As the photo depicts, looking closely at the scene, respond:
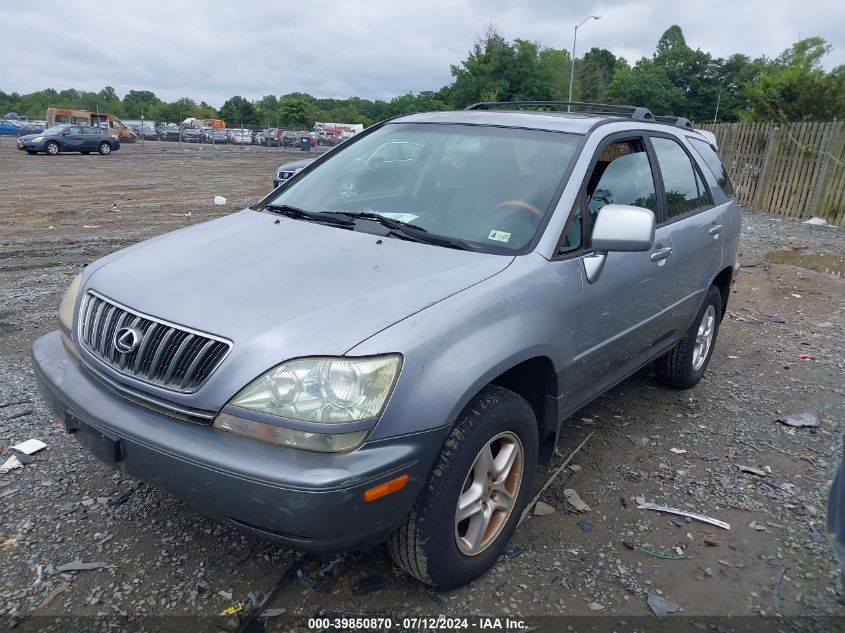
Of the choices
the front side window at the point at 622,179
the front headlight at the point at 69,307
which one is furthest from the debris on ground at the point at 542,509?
the front headlight at the point at 69,307

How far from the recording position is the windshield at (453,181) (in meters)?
2.96

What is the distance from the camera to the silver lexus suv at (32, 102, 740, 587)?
205 centimetres

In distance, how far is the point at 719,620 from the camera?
253 cm

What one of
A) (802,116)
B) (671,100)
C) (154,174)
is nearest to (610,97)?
(671,100)

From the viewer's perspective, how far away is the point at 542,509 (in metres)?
3.18

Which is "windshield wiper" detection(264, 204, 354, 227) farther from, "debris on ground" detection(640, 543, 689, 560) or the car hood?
"debris on ground" detection(640, 543, 689, 560)

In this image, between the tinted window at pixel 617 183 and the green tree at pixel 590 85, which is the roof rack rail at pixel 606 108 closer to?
the tinted window at pixel 617 183

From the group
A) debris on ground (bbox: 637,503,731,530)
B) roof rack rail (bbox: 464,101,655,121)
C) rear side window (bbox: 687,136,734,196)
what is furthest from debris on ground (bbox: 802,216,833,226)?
debris on ground (bbox: 637,503,731,530)

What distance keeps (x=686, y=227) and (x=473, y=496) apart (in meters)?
2.41

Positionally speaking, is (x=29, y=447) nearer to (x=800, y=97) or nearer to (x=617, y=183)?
(x=617, y=183)

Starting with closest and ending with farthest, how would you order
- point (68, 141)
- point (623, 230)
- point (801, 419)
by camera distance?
point (623, 230)
point (801, 419)
point (68, 141)

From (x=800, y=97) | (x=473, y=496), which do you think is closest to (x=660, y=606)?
(x=473, y=496)

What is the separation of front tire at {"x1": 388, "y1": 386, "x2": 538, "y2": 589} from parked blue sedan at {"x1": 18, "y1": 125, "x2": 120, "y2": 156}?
3147 cm

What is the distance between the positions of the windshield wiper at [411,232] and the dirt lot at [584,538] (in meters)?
1.34
